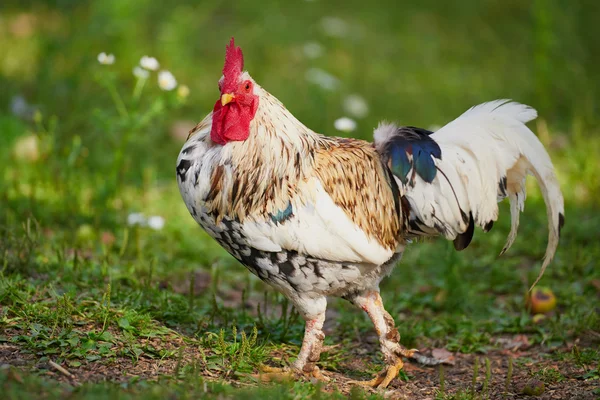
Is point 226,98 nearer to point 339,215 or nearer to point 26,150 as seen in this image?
point 339,215

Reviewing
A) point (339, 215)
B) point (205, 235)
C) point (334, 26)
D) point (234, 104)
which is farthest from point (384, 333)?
point (334, 26)

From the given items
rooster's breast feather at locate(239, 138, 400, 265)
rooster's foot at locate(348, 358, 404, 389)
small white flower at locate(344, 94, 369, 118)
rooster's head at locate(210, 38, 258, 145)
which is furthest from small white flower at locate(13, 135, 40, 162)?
rooster's foot at locate(348, 358, 404, 389)

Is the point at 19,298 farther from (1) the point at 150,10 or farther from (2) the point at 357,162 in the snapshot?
(1) the point at 150,10

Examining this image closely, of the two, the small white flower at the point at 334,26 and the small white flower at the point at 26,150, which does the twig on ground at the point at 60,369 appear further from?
the small white flower at the point at 334,26

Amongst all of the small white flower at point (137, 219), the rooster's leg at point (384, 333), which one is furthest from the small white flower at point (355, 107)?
the rooster's leg at point (384, 333)

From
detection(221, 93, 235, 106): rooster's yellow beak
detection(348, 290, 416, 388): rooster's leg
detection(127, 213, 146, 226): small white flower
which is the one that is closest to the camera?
detection(221, 93, 235, 106): rooster's yellow beak

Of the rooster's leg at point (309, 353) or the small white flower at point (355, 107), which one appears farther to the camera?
the small white flower at point (355, 107)

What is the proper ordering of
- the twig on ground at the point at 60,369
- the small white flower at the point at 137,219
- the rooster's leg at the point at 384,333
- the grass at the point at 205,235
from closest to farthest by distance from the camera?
the twig on ground at the point at 60,369
the grass at the point at 205,235
the rooster's leg at the point at 384,333
the small white flower at the point at 137,219

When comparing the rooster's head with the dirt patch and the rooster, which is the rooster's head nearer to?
the rooster

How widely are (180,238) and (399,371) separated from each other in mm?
2328

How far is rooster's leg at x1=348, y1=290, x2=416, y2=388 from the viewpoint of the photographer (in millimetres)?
3979

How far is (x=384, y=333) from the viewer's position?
4.02 meters

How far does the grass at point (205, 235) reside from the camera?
3.83 m

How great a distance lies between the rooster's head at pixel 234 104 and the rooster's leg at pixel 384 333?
1120mm
